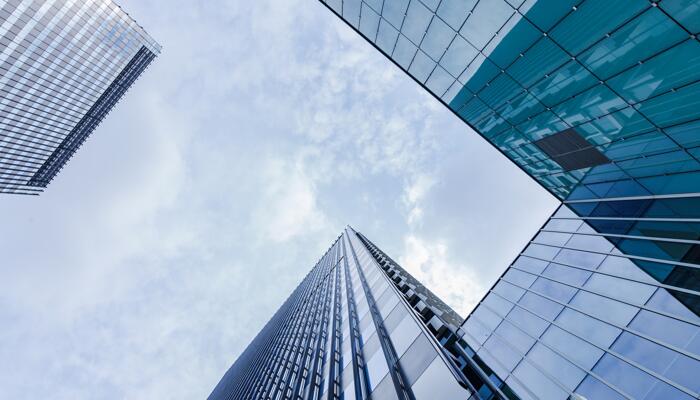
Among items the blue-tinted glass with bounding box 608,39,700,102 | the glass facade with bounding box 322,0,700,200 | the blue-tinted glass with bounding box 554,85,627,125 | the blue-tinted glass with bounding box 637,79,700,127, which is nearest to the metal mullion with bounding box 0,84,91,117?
the glass facade with bounding box 322,0,700,200

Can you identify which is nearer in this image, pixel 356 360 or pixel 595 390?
pixel 595 390

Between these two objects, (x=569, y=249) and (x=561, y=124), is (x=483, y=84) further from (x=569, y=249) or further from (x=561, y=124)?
(x=569, y=249)

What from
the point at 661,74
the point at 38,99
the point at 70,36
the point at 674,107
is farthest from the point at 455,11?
the point at 38,99

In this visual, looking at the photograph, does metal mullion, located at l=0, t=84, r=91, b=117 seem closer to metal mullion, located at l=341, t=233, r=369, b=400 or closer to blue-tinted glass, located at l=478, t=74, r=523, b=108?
metal mullion, located at l=341, t=233, r=369, b=400

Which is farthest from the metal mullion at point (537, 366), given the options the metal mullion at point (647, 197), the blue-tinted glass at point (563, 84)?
the blue-tinted glass at point (563, 84)

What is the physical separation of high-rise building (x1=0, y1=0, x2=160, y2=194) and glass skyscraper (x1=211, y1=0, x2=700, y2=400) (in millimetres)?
82075

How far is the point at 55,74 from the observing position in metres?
78.6

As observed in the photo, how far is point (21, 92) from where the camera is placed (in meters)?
75.0

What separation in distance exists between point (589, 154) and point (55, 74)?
10156 centimetres

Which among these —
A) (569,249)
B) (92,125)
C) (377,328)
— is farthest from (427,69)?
(92,125)

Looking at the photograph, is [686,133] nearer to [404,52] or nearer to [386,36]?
[404,52]

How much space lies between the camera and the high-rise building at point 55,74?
68688mm

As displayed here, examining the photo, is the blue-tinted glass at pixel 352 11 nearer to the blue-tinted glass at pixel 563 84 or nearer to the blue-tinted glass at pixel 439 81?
the blue-tinted glass at pixel 439 81

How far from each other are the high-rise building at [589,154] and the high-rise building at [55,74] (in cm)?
8241
